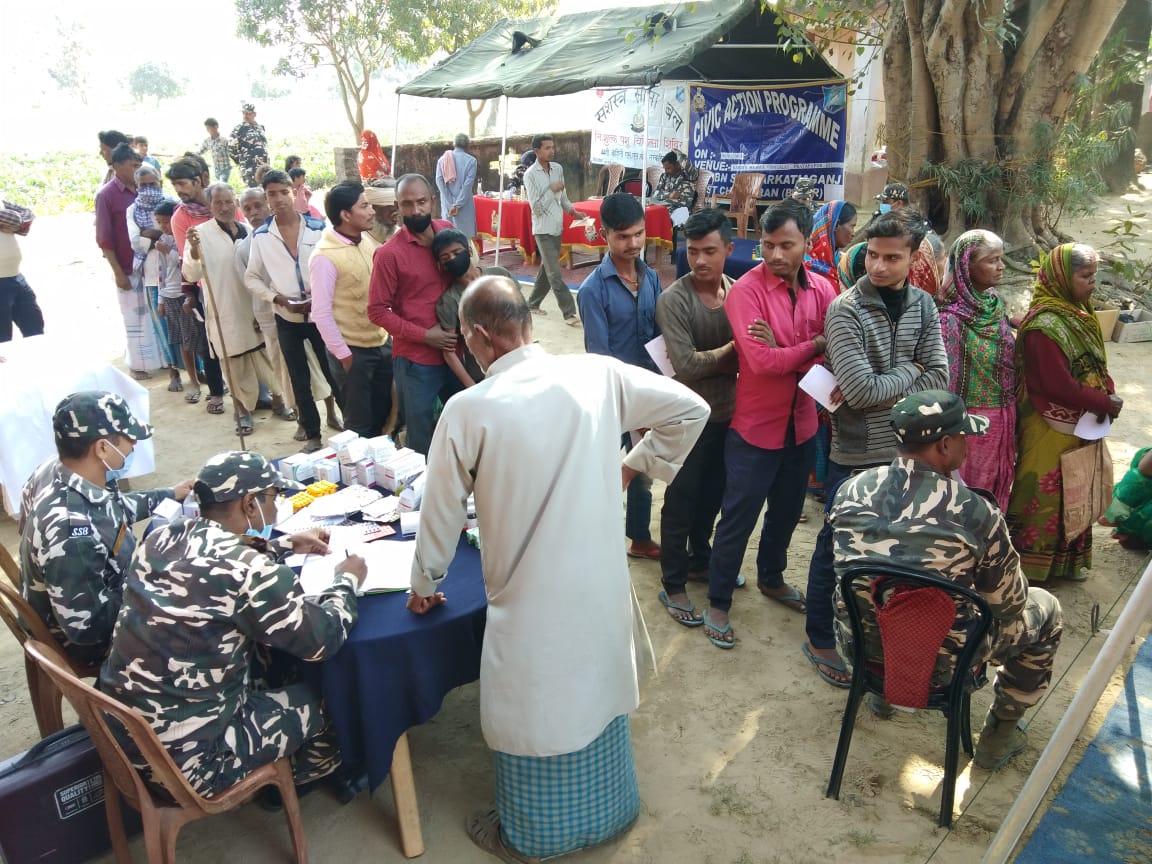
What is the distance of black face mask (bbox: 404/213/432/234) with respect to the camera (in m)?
4.18

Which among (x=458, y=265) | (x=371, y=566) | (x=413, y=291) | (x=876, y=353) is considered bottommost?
(x=371, y=566)

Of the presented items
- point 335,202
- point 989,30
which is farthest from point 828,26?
point 335,202

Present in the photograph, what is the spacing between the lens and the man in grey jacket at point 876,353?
317 centimetres

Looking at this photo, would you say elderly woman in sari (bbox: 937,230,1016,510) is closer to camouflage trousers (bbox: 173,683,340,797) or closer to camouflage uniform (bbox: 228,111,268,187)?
camouflage trousers (bbox: 173,683,340,797)

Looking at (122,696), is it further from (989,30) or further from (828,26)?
(828,26)

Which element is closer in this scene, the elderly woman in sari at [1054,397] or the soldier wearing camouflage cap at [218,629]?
the soldier wearing camouflage cap at [218,629]

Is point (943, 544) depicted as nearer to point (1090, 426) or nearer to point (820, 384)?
point (820, 384)

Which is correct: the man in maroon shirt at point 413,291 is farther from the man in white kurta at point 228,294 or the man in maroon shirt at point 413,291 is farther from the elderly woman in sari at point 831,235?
the elderly woman in sari at point 831,235

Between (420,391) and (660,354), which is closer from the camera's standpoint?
(660,354)

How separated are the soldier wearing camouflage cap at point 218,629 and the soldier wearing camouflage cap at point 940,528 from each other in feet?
5.27

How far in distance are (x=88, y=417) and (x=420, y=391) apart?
1.83m

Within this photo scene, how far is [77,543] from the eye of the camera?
2.62 meters

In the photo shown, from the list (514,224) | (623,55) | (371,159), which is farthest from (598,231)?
(371,159)

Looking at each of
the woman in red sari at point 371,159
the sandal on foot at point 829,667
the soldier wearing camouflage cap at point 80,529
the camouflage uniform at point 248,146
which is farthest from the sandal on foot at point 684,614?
the camouflage uniform at point 248,146
